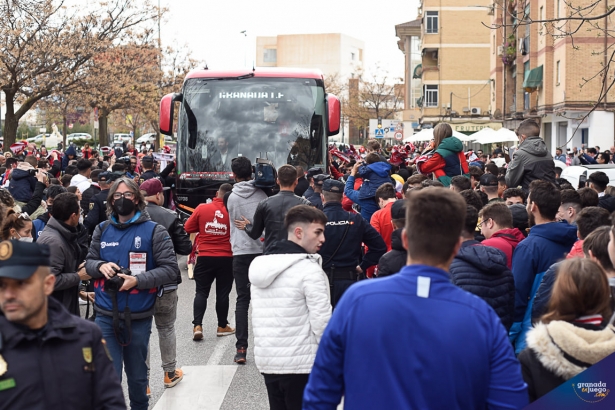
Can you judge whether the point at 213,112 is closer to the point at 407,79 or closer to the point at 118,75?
the point at 118,75

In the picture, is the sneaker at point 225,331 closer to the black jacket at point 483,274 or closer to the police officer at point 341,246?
the police officer at point 341,246

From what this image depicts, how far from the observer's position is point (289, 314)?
526 cm

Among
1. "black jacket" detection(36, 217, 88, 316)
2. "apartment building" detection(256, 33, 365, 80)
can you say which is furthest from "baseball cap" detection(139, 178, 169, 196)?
"apartment building" detection(256, 33, 365, 80)

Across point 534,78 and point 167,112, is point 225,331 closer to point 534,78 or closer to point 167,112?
point 167,112

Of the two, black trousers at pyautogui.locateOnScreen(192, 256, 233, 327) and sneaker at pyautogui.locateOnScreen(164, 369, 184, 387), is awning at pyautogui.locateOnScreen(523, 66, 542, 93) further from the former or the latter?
sneaker at pyautogui.locateOnScreen(164, 369, 184, 387)

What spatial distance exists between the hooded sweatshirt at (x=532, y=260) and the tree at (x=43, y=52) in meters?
24.5

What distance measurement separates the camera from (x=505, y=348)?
10.2ft

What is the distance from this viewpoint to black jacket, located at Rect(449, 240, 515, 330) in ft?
17.4

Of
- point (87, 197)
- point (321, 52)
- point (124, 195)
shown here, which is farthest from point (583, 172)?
point (321, 52)

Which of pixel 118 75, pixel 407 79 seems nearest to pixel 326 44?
pixel 407 79

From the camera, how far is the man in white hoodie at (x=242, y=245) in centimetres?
880

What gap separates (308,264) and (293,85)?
35.0 ft

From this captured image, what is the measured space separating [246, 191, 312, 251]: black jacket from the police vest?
154cm

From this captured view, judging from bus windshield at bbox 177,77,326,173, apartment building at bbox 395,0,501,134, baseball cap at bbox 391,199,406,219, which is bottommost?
baseball cap at bbox 391,199,406,219
